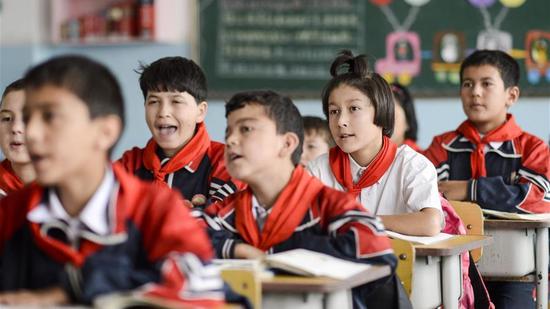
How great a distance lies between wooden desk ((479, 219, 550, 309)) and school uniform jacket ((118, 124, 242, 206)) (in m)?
1.07

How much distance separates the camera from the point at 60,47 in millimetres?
7188

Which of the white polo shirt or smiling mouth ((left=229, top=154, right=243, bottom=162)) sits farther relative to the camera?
the white polo shirt

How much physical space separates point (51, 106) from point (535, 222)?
234cm

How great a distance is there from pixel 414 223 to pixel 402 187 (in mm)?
226

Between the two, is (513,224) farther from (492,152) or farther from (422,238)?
(422,238)

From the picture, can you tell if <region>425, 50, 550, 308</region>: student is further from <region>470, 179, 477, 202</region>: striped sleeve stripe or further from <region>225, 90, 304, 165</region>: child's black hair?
<region>225, 90, 304, 165</region>: child's black hair

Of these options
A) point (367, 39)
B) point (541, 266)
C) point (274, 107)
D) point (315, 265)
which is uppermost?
point (367, 39)

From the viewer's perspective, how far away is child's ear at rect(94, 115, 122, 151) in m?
1.97

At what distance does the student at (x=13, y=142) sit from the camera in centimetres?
341

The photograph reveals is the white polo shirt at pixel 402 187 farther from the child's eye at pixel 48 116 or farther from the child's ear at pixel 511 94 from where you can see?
the child's eye at pixel 48 116

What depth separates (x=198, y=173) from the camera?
137 inches

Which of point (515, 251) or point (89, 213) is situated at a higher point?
point (89, 213)

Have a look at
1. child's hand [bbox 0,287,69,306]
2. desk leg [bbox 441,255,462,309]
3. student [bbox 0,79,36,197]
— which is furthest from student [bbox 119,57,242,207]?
child's hand [bbox 0,287,69,306]

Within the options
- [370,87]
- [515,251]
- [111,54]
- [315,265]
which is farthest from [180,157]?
[111,54]
